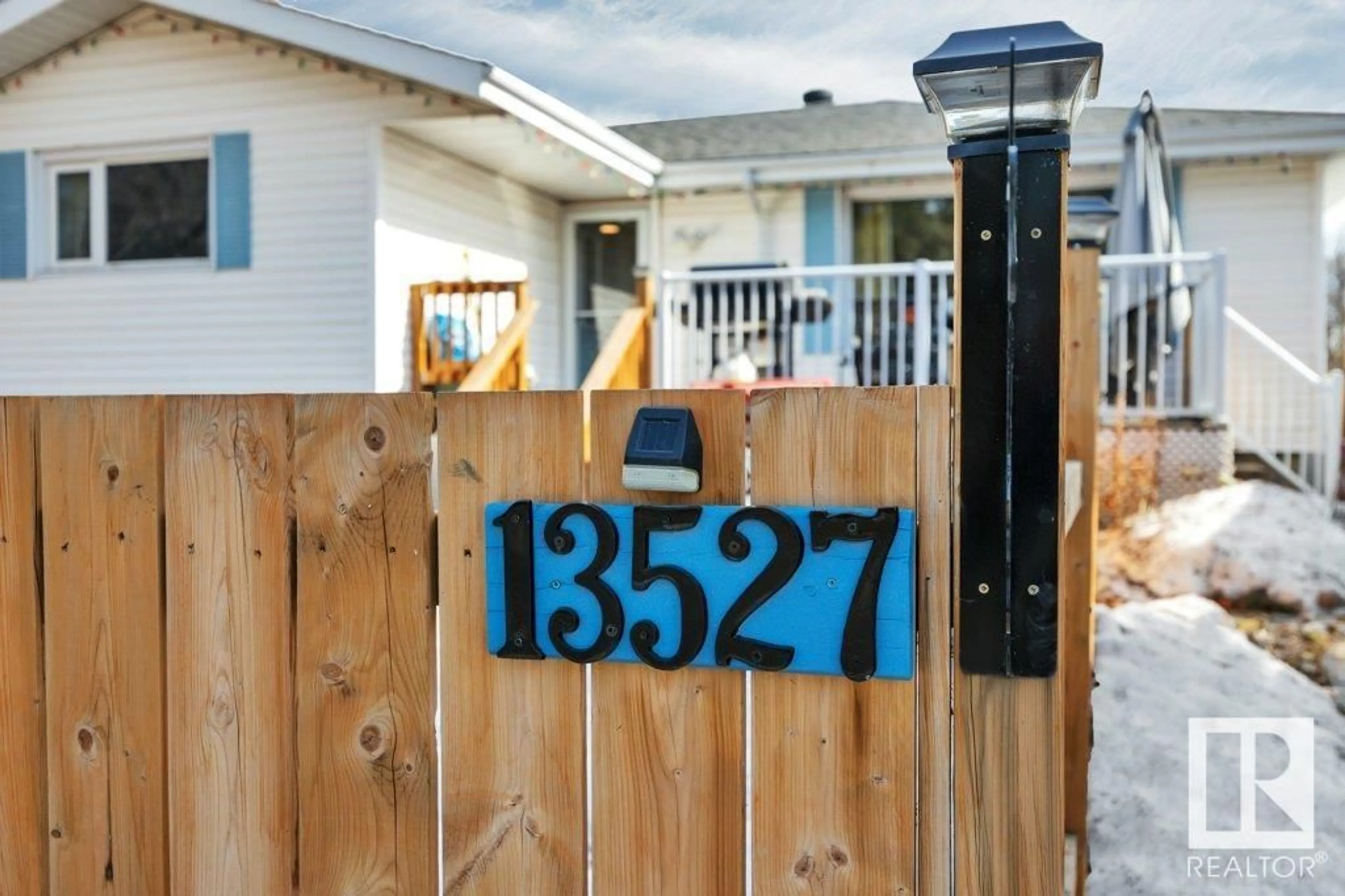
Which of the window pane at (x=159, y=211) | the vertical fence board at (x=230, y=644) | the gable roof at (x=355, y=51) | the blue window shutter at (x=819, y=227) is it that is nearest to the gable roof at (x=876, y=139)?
the blue window shutter at (x=819, y=227)

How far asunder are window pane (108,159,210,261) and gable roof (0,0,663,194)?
0.95 meters

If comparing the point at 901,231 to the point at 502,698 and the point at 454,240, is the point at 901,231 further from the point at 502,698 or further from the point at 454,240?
the point at 502,698

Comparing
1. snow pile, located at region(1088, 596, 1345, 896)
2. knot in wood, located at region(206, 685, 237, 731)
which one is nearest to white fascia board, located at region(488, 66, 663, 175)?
snow pile, located at region(1088, 596, 1345, 896)

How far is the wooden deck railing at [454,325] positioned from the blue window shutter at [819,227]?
95.7 inches

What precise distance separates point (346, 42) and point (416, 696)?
5711 mm

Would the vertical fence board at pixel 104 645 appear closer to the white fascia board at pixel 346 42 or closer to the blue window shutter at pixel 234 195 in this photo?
the white fascia board at pixel 346 42

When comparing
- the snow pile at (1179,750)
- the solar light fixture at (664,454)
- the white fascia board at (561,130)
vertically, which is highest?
the white fascia board at (561,130)

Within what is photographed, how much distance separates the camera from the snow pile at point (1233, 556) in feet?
14.0

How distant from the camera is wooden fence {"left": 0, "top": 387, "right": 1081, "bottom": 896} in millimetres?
1377

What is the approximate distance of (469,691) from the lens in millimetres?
1547

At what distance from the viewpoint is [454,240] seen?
745cm

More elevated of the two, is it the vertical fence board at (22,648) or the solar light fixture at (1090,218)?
the solar light fixture at (1090,218)

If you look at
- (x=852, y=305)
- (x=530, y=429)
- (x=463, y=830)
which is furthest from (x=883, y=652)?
(x=852, y=305)

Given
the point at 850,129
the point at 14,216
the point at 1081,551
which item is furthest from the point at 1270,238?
the point at 14,216
